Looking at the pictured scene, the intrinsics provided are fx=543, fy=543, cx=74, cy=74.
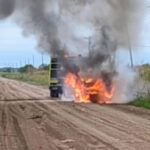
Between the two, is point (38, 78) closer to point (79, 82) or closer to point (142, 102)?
point (79, 82)

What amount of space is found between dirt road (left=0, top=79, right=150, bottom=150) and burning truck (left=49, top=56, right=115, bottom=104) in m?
5.74

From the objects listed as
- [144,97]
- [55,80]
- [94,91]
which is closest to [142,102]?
[144,97]

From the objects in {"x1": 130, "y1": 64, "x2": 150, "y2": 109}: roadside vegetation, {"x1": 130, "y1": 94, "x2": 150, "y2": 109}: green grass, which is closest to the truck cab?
{"x1": 130, "y1": 64, "x2": 150, "y2": 109}: roadside vegetation

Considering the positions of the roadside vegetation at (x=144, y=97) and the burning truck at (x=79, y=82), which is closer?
the roadside vegetation at (x=144, y=97)

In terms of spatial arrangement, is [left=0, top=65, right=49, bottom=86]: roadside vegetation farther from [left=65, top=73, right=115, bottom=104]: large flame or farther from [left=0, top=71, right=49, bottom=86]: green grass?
[left=65, top=73, right=115, bottom=104]: large flame

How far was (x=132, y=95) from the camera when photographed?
30.2 metres

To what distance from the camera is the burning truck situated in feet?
95.8

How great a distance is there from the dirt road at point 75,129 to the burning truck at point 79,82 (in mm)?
5738

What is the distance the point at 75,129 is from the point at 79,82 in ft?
47.5

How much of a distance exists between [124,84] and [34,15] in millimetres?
6394

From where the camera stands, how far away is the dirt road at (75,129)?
42.0ft

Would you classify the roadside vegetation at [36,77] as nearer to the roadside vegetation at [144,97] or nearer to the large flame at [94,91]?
the roadside vegetation at [144,97]

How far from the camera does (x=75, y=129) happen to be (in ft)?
52.4

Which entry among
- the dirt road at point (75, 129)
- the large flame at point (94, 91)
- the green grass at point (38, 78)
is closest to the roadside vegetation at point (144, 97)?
the large flame at point (94, 91)
